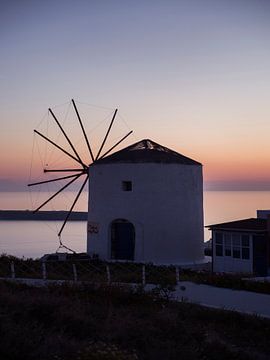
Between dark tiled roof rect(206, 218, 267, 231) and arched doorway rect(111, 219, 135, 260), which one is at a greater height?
dark tiled roof rect(206, 218, 267, 231)

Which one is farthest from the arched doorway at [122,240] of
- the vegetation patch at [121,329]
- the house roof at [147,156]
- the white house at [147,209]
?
the vegetation patch at [121,329]

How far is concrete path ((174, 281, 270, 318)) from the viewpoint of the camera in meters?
12.0

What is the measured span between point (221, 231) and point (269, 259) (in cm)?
274

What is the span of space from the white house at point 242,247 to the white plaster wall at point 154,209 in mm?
1857

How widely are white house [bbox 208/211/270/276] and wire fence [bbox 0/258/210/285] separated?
2968 millimetres

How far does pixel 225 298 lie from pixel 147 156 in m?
13.6

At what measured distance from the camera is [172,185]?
85.5 feet

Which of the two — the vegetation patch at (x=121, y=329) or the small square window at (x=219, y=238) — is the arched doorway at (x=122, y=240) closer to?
the small square window at (x=219, y=238)

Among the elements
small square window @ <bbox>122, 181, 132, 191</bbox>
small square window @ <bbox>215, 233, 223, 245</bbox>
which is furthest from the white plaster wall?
small square window @ <bbox>215, 233, 223, 245</bbox>

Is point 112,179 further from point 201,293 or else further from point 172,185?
point 201,293

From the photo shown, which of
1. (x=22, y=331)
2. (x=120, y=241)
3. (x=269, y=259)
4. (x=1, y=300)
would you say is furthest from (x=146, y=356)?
(x=120, y=241)

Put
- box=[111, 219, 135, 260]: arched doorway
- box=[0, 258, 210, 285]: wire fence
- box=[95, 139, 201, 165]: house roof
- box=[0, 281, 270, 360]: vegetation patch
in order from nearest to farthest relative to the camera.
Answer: box=[0, 281, 270, 360]: vegetation patch
box=[0, 258, 210, 285]: wire fence
box=[111, 219, 135, 260]: arched doorway
box=[95, 139, 201, 165]: house roof

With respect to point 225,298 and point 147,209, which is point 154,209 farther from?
point 225,298

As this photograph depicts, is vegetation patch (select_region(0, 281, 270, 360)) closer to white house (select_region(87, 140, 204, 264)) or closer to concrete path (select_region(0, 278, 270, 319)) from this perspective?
concrete path (select_region(0, 278, 270, 319))
